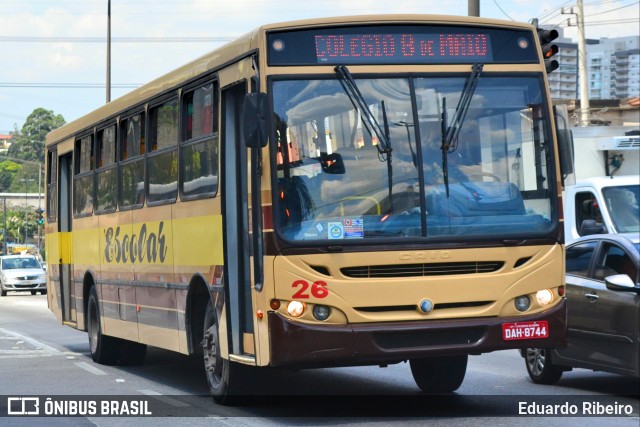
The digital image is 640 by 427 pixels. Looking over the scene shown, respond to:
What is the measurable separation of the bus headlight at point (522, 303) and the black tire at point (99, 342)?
7411mm

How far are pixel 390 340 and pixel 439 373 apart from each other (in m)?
2.48

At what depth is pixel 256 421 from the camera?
1019 centimetres

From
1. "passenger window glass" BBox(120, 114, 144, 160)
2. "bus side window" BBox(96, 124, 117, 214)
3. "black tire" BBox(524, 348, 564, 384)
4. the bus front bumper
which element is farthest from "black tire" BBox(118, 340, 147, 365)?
the bus front bumper

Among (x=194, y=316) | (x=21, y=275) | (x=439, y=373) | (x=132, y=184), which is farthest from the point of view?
(x=21, y=275)

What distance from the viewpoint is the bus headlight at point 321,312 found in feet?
31.5

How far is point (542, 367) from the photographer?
12898 millimetres

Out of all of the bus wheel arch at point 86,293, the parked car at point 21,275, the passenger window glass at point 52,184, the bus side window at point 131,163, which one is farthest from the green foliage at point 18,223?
the bus side window at point 131,163

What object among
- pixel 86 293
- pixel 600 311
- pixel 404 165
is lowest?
pixel 600 311

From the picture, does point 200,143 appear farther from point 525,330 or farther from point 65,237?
point 65,237

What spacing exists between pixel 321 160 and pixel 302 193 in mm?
291

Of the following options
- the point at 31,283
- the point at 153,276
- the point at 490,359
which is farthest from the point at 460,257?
the point at 31,283

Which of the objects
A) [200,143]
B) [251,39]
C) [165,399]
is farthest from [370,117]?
[165,399]

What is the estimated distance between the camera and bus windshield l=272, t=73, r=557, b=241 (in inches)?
381

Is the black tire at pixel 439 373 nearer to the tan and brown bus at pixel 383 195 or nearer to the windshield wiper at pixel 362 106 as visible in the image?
the tan and brown bus at pixel 383 195
